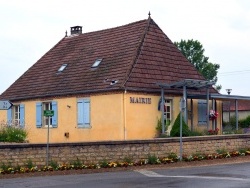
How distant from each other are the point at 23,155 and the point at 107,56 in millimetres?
11739

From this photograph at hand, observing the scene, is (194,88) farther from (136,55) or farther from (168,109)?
(136,55)

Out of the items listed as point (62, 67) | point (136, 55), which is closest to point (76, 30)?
point (62, 67)

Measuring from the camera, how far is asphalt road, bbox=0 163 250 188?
47.6ft

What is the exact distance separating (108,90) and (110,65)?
2563 millimetres

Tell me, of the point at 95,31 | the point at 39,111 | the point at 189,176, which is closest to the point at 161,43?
the point at 95,31

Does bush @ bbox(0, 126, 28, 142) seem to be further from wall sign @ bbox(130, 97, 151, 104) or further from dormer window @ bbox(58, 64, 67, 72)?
dormer window @ bbox(58, 64, 67, 72)

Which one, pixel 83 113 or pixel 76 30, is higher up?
pixel 76 30

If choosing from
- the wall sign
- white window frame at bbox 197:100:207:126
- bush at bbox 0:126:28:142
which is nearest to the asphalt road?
bush at bbox 0:126:28:142

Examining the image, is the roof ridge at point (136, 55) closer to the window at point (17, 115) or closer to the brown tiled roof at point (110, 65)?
the brown tiled roof at point (110, 65)

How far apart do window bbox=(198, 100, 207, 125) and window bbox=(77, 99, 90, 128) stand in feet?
20.4

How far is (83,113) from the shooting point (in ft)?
93.9

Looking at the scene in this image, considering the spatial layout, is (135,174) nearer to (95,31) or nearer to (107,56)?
(107,56)

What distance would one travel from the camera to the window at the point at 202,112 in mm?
30219

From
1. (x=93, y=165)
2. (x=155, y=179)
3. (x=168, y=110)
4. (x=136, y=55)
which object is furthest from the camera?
(x=168, y=110)
